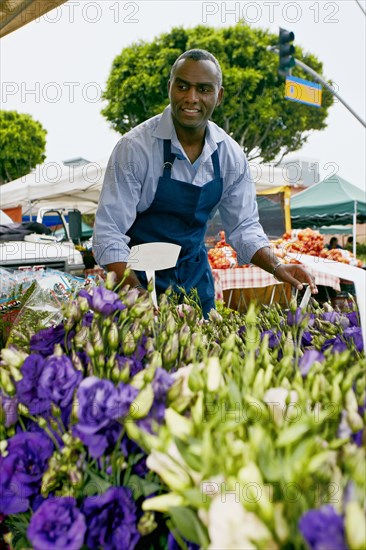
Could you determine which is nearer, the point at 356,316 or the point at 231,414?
the point at 231,414

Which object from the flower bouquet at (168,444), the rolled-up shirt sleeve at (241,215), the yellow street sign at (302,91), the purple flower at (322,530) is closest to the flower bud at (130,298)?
the flower bouquet at (168,444)

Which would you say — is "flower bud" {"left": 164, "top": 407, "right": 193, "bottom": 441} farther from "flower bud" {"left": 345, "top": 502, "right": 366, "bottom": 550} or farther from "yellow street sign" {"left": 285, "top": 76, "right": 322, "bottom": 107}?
"yellow street sign" {"left": 285, "top": 76, "right": 322, "bottom": 107}

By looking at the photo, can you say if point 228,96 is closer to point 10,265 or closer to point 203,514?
point 10,265

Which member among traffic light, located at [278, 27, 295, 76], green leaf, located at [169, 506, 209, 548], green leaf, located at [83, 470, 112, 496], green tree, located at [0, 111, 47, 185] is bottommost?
green leaf, located at [83, 470, 112, 496]

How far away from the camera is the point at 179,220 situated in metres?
2.45

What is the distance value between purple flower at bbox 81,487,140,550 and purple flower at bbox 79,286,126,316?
0.32 m

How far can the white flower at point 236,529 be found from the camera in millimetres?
515

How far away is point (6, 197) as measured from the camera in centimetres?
1109

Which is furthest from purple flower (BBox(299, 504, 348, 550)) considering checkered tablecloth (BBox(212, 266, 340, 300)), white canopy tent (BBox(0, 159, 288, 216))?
white canopy tent (BBox(0, 159, 288, 216))

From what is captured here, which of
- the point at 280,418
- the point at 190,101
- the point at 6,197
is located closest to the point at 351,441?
the point at 280,418

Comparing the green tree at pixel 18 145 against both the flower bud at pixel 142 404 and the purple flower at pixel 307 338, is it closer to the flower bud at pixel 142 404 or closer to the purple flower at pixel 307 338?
the purple flower at pixel 307 338

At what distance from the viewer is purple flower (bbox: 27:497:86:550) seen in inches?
25.8

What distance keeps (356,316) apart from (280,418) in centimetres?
63

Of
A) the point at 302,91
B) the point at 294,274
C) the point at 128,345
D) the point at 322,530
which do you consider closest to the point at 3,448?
the point at 128,345
